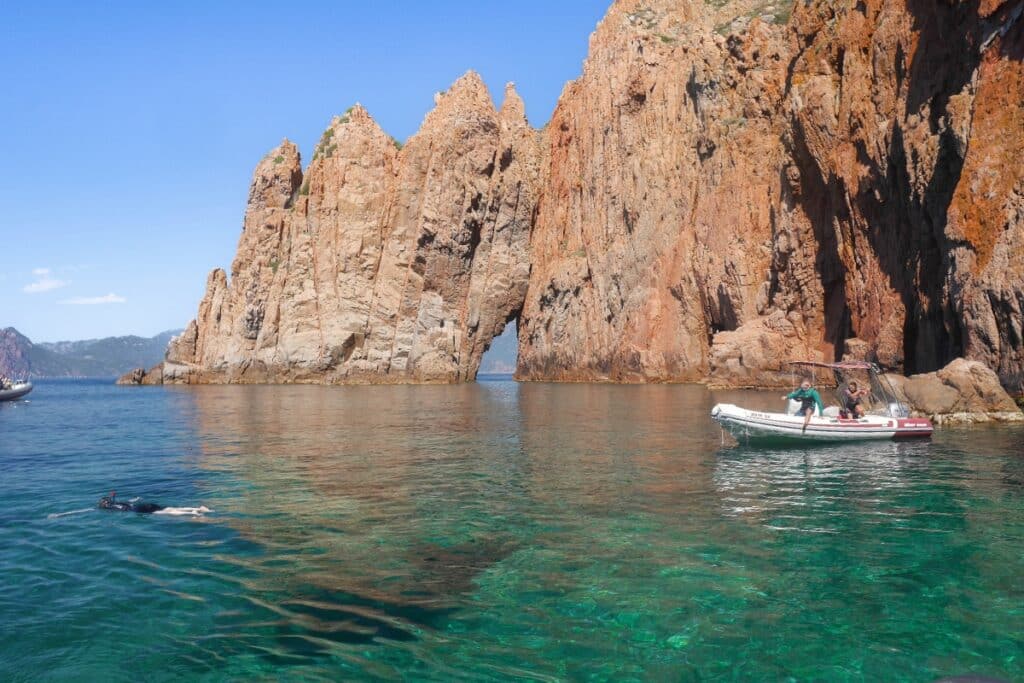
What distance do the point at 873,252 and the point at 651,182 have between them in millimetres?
41727

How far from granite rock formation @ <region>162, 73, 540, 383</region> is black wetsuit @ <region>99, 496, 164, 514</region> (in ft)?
263

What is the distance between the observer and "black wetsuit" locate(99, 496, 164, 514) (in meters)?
16.8

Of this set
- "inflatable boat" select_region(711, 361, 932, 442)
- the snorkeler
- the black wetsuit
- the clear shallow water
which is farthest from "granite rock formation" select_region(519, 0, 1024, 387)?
the black wetsuit

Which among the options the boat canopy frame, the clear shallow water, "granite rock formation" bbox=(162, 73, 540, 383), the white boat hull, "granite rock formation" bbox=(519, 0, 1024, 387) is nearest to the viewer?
the clear shallow water

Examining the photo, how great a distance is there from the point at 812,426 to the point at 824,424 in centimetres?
62

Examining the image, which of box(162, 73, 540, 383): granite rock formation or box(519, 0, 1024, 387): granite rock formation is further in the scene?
box(162, 73, 540, 383): granite rock formation

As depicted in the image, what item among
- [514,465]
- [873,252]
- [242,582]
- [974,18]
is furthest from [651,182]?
[242,582]

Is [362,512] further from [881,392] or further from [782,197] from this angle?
[782,197]

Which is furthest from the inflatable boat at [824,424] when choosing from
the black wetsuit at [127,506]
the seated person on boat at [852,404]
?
the black wetsuit at [127,506]

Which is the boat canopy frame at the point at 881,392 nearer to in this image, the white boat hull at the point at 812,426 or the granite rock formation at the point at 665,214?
the white boat hull at the point at 812,426

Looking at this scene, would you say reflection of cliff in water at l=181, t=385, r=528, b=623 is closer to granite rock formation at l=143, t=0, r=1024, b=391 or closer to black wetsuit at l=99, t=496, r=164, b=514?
black wetsuit at l=99, t=496, r=164, b=514

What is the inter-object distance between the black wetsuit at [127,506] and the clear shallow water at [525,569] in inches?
13.9

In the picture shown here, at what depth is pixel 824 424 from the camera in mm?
27859

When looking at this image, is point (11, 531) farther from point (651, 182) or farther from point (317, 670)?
point (651, 182)
